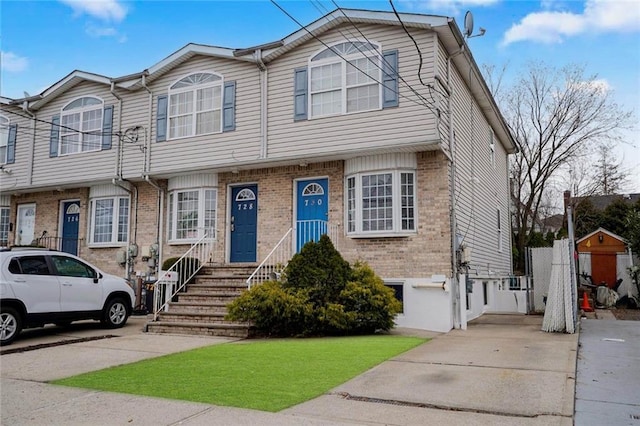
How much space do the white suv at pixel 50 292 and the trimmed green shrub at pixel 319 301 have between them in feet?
9.87

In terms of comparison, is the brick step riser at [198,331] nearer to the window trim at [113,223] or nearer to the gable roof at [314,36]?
the window trim at [113,223]

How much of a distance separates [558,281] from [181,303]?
26.2 feet

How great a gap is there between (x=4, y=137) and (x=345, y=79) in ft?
42.6

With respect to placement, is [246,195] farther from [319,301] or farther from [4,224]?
[4,224]

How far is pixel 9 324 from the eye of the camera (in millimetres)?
9391

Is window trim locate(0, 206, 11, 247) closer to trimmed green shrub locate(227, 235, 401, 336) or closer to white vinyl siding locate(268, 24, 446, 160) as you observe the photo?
white vinyl siding locate(268, 24, 446, 160)

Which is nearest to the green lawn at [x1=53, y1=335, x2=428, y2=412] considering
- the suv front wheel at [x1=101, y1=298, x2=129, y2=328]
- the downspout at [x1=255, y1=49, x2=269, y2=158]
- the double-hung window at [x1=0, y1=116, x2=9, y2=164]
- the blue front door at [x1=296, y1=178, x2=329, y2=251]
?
the suv front wheel at [x1=101, y1=298, x2=129, y2=328]

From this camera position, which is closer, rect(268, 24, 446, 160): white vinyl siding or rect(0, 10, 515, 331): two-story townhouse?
rect(268, 24, 446, 160): white vinyl siding

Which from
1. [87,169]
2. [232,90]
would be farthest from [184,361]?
[87,169]

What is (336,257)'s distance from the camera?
10773 mm

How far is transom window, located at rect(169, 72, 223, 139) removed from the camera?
1470cm

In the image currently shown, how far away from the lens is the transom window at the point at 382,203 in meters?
12.3

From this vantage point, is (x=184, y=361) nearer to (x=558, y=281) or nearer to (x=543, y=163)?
(x=558, y=281)

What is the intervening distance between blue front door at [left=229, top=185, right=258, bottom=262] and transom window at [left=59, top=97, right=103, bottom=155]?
5.27 metres
